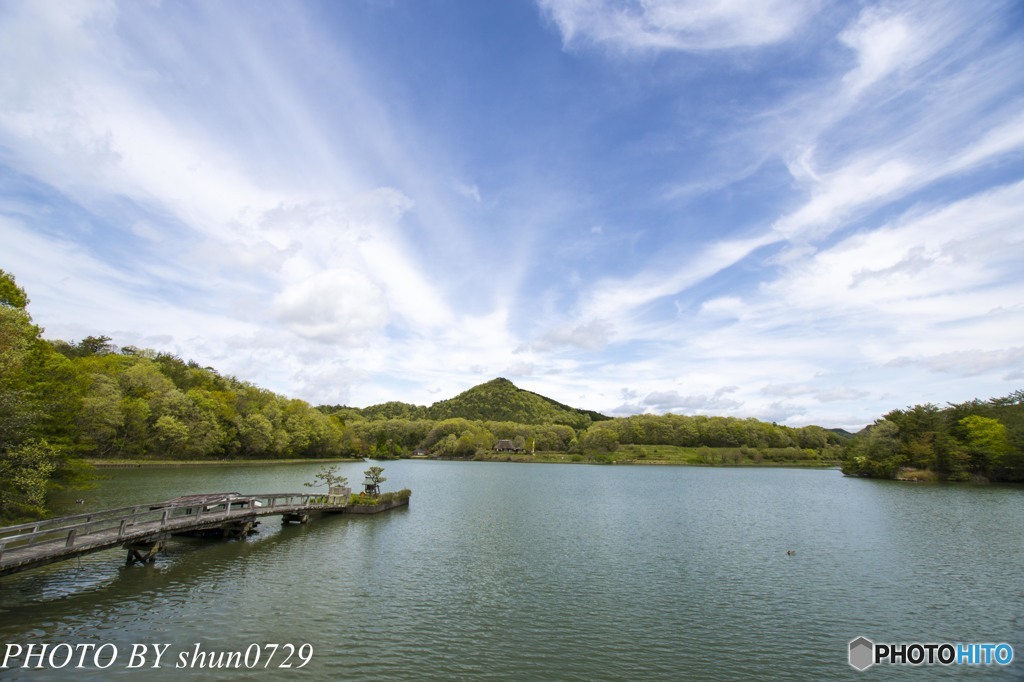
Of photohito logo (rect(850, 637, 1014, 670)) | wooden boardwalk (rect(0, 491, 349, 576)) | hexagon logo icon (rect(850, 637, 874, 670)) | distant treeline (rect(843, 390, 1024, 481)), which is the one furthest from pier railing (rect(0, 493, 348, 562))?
distant treeline (rect(843, 390, 1024, 481))

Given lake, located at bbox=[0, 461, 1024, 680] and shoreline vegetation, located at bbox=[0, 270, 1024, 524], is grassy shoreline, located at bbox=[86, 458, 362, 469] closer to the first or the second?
shoreline vegetation, located at bbox=[0, 270, 1024, 524]

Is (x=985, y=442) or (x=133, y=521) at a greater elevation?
(x=985, y=442)

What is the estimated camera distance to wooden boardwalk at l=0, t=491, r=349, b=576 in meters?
17.8

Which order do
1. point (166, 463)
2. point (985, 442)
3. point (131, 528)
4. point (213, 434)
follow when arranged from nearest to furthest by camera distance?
point (131, 528)
point (985, 442)
point (166, 463)
point (213, 434)

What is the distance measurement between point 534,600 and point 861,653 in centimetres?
1143

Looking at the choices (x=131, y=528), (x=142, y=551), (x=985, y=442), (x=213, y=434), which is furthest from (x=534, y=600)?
(x=985, y=442)

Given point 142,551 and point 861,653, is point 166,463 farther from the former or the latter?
point 861,653

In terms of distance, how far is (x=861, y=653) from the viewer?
1555 centimetres

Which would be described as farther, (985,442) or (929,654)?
(985,442)

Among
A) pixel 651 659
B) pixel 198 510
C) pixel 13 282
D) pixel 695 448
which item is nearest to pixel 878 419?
pixel 695 448

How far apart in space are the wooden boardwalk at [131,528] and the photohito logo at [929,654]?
28.2 meters

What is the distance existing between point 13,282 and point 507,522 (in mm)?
→ 42061

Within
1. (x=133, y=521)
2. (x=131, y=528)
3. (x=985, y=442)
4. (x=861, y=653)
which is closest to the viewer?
(x=861, y=653)

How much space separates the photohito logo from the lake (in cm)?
41
